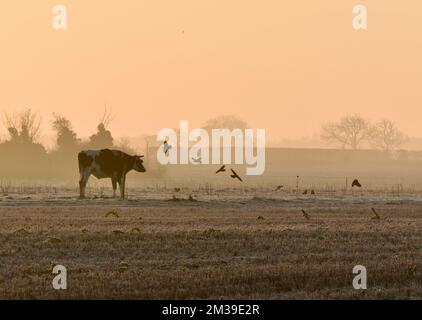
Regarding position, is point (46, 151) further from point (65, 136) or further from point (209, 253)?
point (209, 253)

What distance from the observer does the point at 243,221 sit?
33094mm

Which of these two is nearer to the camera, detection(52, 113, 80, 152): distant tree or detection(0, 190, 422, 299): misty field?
detection(0, 190, 422, 299): misty field

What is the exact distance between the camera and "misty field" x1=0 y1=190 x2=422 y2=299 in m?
17.6

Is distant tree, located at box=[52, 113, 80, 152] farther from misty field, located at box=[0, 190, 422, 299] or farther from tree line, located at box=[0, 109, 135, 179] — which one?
misty field, located at box=[0, 190, 422, 299]

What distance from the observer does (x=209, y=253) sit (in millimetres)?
22859

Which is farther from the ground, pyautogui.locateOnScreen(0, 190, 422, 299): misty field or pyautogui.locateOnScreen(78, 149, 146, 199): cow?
pyautogui.locateOnScreen(78, 149, 146, 199): cow

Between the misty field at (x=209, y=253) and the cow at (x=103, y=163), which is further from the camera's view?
the cow at (x=103, y=163)

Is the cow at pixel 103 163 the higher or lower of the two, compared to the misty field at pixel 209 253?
Result: higher

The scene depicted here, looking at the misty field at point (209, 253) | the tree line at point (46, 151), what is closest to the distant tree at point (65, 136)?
the tree line at point (46, 151)

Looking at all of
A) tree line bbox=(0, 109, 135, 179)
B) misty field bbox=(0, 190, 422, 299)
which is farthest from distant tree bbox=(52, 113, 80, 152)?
misty field bbox=(0, 190, 422, 299)

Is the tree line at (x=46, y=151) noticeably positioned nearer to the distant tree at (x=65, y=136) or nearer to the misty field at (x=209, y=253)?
the distant tree at (x=65, y=136)

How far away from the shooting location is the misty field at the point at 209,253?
17.6 metres

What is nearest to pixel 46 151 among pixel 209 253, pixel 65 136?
pixel 65 136
